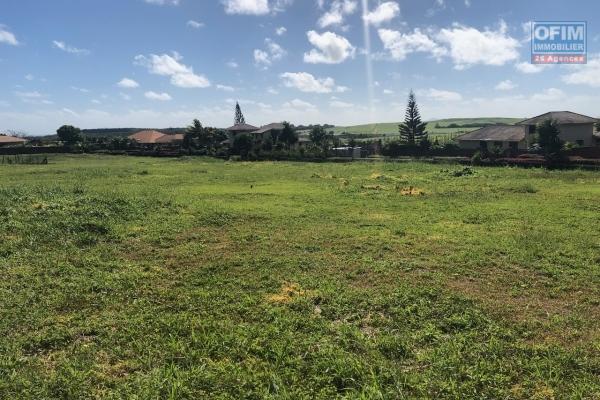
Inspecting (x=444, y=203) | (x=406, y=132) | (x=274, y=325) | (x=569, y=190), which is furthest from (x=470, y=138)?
(x=274, y=325)

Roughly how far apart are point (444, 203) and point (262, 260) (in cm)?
968

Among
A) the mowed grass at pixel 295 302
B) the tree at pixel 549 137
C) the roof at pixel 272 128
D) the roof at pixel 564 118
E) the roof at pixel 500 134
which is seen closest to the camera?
the mowed grass at pixel 295 302

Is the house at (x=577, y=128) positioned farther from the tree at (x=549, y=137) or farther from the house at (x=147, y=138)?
the house at (x=147, y=138)

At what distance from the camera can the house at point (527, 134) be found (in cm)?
4519

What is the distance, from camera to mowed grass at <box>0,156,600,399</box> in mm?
5188

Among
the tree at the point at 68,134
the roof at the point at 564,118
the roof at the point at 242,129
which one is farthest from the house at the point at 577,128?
the tree at the point at 68,134

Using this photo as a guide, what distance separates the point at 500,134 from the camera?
51.4 meters

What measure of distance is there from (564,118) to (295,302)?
47.9 metres

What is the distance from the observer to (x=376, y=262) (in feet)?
31.6

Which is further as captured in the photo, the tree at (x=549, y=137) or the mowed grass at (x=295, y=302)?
the tree at (x=549, y=137)

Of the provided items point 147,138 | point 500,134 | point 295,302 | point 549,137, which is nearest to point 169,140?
point 147,138

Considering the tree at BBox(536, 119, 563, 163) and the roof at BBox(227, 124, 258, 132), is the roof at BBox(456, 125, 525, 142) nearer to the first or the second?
the tree at BBox(536, 119, 563, 163)

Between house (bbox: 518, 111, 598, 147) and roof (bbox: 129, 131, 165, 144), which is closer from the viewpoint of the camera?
house (bbox: 518, 111, 598, 147)

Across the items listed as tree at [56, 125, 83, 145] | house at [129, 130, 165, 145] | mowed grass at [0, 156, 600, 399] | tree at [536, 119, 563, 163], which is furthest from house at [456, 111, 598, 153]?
tree at [56, 125, 83, 145]
